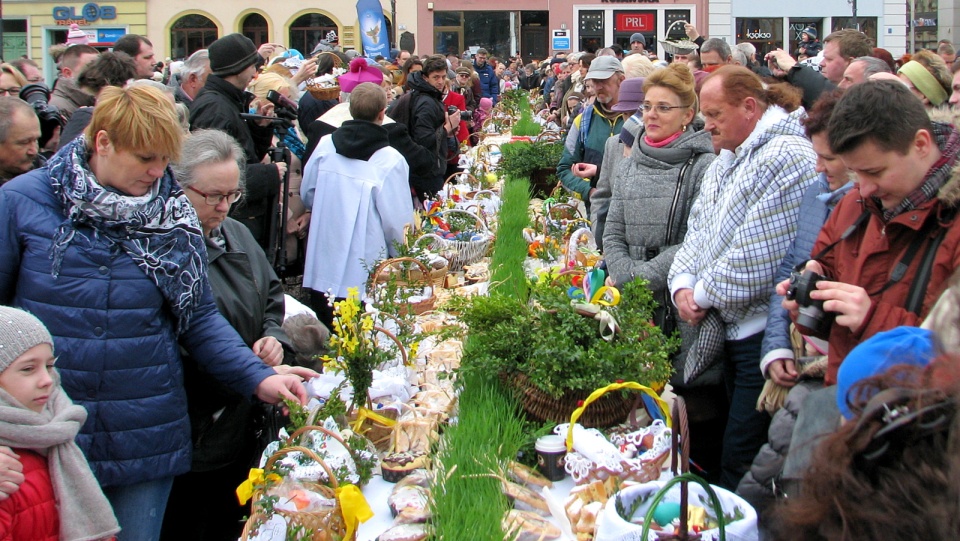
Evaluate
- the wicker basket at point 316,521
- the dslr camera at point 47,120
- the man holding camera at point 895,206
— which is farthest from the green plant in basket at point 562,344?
the dslr camera at point 47,120

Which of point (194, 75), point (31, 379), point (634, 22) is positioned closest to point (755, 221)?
Result: point (31, 379)

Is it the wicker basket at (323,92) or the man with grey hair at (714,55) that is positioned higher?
the man with grey hair at (714,55)

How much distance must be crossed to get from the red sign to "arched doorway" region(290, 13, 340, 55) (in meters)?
9.37

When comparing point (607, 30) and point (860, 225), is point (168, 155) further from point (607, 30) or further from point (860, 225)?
point (607, 30)

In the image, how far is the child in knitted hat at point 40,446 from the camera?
195 cm

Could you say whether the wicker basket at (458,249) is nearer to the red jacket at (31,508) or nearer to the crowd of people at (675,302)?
the crowd of people at (675,302)

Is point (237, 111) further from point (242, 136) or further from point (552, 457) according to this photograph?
point (552, 457)

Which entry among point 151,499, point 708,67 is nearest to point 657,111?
Result: point 151,499

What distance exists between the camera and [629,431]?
2.47m

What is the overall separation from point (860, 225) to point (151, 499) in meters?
1.96

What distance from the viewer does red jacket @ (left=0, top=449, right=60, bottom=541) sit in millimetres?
1921

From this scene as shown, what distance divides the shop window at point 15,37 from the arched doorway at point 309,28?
8.27m

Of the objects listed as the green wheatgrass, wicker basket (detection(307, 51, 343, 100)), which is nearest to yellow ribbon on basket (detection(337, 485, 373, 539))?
the green wheatgrass

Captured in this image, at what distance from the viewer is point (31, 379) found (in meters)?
2.00
